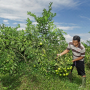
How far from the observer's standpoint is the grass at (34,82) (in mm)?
4531

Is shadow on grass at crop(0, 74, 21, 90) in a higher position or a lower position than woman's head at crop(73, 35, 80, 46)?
lower

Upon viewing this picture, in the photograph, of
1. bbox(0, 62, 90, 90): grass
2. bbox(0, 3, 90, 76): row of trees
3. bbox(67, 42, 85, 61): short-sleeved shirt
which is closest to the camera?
bbox(0, 3, 90, 76): row of trees

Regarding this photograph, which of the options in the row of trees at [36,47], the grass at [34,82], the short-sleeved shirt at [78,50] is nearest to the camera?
the row of trees at [36,47]

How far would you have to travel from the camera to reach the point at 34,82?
15.4ft

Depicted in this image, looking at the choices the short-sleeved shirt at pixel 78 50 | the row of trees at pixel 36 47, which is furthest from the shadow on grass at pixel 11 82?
the short-sleeved shirt at pixel 78 50

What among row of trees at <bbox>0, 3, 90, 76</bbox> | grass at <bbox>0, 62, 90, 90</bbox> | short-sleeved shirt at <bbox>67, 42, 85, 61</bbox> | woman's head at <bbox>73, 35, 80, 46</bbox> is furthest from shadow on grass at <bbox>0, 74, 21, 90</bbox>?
woman's head at <bbox>73, 35, 80, 46</bbox>

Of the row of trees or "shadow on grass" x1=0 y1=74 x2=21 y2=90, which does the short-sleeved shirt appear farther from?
"shadow on grass" x1=0 y1=74 x2=21 y2=90

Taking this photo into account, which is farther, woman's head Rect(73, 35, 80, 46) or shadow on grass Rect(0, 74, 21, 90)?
shadow on grass Rect(0, 74, 21, 90)

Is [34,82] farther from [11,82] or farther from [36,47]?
[36,47]

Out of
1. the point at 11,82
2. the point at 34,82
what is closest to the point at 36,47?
the point at 34,82

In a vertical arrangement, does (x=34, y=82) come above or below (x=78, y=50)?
below

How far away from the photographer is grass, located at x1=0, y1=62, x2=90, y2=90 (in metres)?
4.53

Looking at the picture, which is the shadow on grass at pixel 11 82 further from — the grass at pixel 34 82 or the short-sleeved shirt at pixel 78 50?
the short-sleeved shirt at pixel 78 50

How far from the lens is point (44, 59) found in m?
4.36
